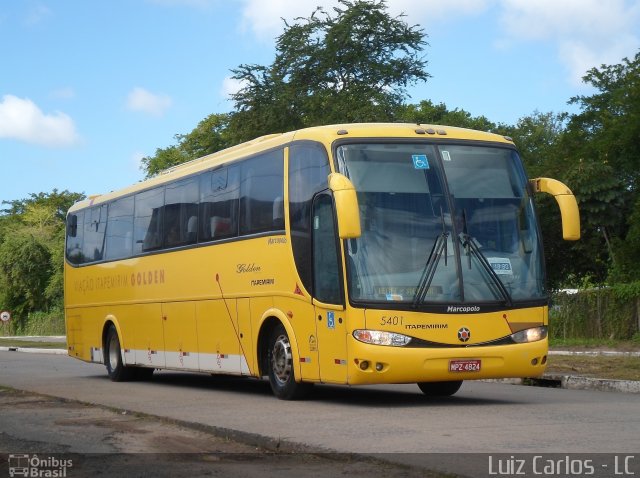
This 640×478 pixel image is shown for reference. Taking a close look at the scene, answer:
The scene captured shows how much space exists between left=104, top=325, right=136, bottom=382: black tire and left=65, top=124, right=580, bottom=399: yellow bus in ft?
18.1

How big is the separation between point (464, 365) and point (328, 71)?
48972 millimetres

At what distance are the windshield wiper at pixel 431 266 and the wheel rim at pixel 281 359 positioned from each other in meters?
2.46

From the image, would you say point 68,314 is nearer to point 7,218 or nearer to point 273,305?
point 273,305

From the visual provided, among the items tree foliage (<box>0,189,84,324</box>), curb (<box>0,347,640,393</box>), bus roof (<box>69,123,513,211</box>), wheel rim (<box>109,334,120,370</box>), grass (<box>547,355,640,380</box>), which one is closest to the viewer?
bus roof (<box>69,123,513,211</box>)

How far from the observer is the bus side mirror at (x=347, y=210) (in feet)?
46.9

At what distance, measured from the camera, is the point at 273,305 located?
17109mm

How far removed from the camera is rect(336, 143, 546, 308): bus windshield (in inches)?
592

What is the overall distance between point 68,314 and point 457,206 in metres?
14.5

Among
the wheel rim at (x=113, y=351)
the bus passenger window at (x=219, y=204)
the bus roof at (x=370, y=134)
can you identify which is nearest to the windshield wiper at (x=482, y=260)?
the bus roof at (x=370, y=134)

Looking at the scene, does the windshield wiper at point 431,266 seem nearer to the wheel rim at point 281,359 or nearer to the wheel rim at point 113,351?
the wheel rim at point 281,359

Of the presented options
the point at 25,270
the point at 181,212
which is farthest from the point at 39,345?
the point at 25,270

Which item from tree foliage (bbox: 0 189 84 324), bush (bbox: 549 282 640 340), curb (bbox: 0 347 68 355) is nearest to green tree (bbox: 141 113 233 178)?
tree foliage (bbox: 0 189 84 324)

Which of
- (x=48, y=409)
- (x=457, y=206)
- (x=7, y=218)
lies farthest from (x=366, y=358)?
(x=7, y=218)

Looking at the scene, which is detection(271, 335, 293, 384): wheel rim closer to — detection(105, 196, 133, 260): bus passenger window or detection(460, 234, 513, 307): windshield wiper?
detection(460, 234, 513, 307): windshield wiper
